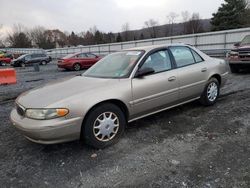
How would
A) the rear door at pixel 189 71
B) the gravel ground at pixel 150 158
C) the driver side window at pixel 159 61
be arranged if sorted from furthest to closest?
the rear door at pixel 189 71 < the driver side window at pixel 159 61 < the gravel ground at pixel 150 158

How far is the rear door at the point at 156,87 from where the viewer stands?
14.3 feet

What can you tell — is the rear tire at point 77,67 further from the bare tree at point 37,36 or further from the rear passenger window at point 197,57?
the bare tree at point 37,36

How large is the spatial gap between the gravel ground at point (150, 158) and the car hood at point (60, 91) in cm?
83

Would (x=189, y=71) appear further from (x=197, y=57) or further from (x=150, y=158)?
(x=150, y=158)

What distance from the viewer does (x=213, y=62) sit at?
5844mm

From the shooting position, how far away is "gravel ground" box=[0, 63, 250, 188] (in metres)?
3.18

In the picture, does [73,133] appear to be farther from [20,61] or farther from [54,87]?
[20,61]

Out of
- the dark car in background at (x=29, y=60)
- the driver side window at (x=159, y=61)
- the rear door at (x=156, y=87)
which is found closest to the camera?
the rear door at (x=156, y=87)

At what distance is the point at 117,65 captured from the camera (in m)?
4.84

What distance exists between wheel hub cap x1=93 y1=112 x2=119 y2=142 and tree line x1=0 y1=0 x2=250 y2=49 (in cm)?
4179

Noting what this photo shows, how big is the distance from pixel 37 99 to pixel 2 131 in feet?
5.76

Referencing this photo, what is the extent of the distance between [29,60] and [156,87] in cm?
2612

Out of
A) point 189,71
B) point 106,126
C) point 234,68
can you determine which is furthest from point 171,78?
point 234,68

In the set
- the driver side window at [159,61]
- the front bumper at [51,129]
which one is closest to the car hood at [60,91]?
the front bumper at [51,129]
